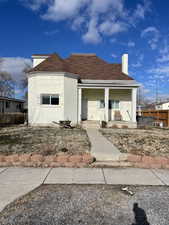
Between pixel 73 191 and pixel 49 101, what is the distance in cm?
1054

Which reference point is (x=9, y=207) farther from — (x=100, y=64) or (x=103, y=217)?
(x=100, y=64)

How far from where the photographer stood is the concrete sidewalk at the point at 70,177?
3.69 metres

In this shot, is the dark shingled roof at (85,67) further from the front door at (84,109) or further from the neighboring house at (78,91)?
the front door at (84,109)

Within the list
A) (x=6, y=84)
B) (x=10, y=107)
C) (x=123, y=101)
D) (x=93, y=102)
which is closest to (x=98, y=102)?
(x=93, y=102)

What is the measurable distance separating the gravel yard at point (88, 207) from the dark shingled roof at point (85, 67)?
1130 centimetres

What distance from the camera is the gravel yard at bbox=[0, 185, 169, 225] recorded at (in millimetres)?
2584

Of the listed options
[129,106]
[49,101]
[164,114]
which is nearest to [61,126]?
[49,101]

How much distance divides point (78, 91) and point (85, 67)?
4.17 meters

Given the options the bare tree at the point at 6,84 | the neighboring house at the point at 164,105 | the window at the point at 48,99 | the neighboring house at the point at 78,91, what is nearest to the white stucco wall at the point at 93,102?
the neighboring house at the point at 78,91

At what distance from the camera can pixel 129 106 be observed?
53.7 ft

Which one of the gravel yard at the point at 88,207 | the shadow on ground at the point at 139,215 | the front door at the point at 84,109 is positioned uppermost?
the front door at the point at 84,109

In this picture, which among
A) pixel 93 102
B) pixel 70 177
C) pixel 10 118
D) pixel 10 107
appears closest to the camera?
pixel 70 177

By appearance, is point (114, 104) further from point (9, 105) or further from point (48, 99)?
point (9, 105)

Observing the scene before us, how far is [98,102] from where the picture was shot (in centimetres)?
1616
